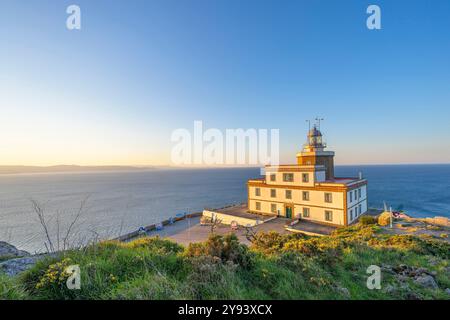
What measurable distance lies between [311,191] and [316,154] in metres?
5.02

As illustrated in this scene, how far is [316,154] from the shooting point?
77.9 ft

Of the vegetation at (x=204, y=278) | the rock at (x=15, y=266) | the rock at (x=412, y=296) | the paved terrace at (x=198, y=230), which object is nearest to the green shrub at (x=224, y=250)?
the vegetation at (x=204, y=278)

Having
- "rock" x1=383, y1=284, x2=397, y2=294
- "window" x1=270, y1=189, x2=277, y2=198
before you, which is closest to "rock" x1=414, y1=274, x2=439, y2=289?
"rock" x1=383, y1=284, x2=397, y2=294

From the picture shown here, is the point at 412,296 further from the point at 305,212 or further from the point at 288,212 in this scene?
the point at 288,212

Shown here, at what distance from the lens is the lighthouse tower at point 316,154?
2384 centimetres

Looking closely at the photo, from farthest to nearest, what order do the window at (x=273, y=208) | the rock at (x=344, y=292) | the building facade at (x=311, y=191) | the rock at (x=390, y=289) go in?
the window at (x=273, y=208) < the building facade at (x=311, y=191) < the rock at (x=390, y=289) < the rock at (x=344, y=292)

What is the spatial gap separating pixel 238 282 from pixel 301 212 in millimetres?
20530

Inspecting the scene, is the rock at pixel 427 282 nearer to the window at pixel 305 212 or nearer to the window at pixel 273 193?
the window at pixel 305 212

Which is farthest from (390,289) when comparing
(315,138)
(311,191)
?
(315,138)

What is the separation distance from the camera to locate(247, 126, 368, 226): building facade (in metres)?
19.7

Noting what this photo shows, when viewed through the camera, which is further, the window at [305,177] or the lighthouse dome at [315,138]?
the lighthouse dome at [315,138]

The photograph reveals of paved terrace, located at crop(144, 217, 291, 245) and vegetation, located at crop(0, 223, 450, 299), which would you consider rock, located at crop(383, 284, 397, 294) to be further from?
paved terrace, located at crop(144, 217, 291, 245)

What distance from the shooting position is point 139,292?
288 centimetres
